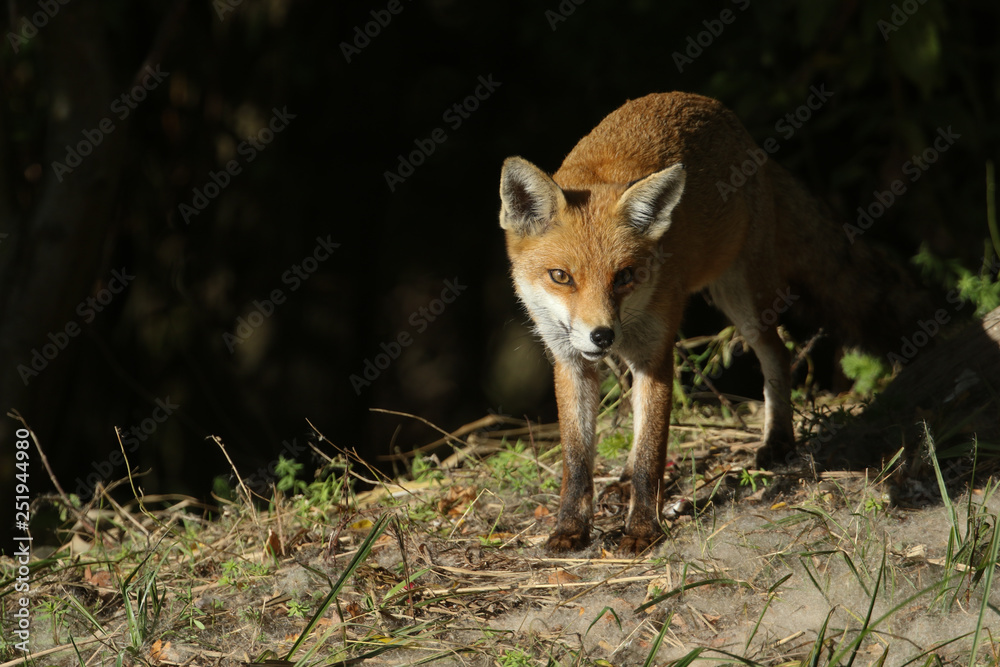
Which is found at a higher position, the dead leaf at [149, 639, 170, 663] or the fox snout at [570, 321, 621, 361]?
the fox snout at [570, 321, 621, 361]

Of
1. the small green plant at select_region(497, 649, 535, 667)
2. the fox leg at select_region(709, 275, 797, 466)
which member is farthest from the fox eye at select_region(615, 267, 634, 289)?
the small green plant at select_region(497, 649, 535, 667)

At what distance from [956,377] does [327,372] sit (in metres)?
4.99

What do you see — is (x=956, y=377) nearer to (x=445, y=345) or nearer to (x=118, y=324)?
(x=445, y=345)

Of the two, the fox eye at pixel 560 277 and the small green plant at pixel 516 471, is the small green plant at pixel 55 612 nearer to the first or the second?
the small green plant at pixel 516 471

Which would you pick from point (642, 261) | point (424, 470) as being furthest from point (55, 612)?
point (642, 261)

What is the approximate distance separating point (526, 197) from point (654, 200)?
1.72ft

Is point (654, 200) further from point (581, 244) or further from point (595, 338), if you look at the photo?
point (595, 338)

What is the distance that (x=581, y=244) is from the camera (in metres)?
3.42

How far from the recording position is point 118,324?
307 inches

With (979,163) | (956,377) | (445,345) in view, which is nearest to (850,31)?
(979,163)

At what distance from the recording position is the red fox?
3.41m

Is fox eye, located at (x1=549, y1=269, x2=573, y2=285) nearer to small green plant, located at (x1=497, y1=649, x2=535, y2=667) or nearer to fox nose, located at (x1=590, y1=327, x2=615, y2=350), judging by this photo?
fox nose, located at (x1=590, y1=327, x2=615, y2=350)

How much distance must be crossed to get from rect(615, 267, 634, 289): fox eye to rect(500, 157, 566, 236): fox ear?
376 mm

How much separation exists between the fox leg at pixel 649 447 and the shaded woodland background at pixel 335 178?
8.40ft
